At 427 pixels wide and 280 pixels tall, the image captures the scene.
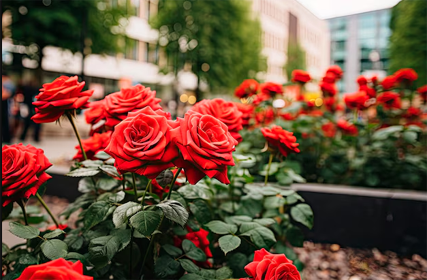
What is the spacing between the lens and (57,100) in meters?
1.38

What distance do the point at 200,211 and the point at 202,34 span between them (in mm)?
15732

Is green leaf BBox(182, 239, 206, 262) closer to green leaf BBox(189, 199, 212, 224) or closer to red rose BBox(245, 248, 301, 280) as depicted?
green leaf BBox(189, 199, 212, 224)

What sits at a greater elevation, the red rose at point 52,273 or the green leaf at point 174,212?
the green leaf at point 174,212

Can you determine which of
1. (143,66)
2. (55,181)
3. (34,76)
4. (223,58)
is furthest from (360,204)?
(143,66)

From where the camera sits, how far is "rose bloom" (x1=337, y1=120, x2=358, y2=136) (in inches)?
151

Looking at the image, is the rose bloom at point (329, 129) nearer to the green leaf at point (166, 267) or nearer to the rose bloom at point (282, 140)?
the rose bloom at point (282, 140)

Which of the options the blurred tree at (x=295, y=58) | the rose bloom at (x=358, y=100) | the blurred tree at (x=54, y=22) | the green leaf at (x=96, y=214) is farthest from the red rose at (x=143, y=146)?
the blurred tree at (x=295, y=58)

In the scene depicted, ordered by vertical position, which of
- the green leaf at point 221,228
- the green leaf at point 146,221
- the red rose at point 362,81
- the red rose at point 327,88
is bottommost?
the green leaf at point 221,228

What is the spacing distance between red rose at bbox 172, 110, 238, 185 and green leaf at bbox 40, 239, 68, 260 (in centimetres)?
48

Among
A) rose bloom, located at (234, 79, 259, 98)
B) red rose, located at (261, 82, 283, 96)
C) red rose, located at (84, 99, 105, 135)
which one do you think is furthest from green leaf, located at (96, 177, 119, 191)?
rose bloom, located at (234, 79, 259, 98)

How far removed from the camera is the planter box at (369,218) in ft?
9.86

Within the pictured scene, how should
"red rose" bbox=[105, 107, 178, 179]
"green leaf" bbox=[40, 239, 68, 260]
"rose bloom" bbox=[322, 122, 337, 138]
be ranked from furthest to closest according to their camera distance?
"rose bloom" bbox=[322, 122, 337, 138]
"green leaf" bbox=[40, 239, 68, 260]
"red rose" bbox=[105, 107, 178, 179]

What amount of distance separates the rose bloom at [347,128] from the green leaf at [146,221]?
10.2 feet

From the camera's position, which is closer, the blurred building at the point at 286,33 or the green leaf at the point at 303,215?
the green leaf at the point at 303,215
